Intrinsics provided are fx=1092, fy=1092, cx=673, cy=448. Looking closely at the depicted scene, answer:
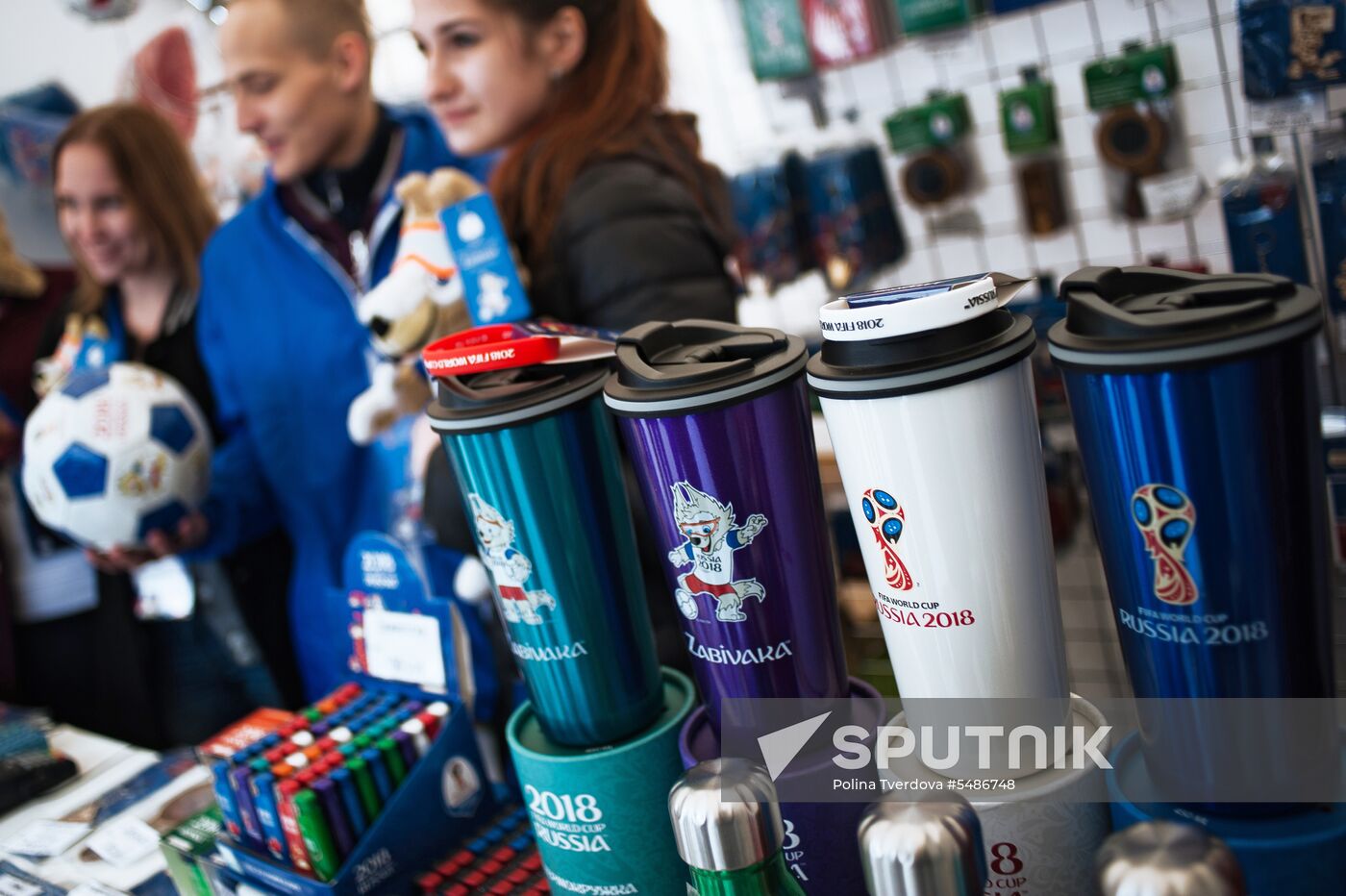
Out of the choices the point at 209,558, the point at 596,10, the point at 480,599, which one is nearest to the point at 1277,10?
the point at 596,10

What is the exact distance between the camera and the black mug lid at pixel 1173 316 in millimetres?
604

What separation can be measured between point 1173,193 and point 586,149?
1.35 meters

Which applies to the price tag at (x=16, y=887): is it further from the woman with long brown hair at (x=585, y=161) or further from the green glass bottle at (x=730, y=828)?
the green glass bottle at (x=730, y=828)

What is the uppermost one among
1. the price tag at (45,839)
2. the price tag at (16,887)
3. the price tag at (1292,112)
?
the price tag at (1292,112)

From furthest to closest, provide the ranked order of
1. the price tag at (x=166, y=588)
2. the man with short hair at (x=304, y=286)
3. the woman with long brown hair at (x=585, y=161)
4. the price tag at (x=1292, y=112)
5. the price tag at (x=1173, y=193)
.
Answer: the price tag at (x=166, y=588) → the price tag at (x=1173, y=193) → the man with short hair at (x=304, y=286) → the price tag at (x=1292, y=112) → the woman with long brown hair at (x=585, y=161)

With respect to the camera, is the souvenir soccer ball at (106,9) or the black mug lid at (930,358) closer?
the black mug lid at (930,358)

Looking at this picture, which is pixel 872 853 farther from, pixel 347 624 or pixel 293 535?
pixel 293 535

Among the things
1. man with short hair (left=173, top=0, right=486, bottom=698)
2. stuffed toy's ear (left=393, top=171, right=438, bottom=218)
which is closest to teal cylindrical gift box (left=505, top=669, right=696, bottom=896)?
stuffed toy's ear (left=393, top=171, right=438, bottom=218)

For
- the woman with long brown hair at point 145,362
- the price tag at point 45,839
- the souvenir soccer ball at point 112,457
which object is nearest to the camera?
the price tag at point 45,839

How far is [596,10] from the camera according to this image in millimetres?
1651

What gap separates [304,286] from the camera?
221 centimetres

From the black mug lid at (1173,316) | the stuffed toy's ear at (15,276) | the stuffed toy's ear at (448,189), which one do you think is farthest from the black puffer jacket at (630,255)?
the stuffed toy's ear at (15,276)

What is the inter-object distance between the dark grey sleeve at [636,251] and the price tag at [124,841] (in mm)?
943

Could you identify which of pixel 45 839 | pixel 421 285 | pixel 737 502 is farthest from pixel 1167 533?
pixel 45 839
